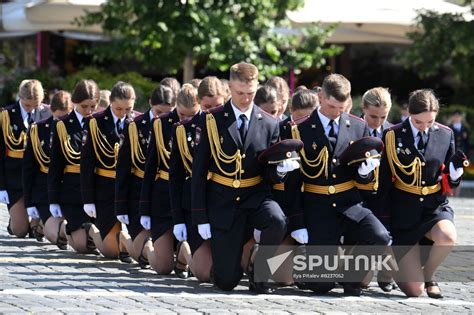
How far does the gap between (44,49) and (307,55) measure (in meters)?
5.59

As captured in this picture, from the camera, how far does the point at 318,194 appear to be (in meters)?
10.3

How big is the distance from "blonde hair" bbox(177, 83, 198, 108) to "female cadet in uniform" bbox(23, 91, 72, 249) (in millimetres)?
2447

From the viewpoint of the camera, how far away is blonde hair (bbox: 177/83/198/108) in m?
11.2

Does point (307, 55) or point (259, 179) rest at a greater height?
point (307, 55)

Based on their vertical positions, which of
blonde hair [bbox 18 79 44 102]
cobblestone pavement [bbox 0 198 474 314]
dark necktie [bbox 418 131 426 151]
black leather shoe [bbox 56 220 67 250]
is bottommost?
cobblestone pavement [bbox 0 198 474 314]

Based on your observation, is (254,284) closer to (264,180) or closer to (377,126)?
(264,180)

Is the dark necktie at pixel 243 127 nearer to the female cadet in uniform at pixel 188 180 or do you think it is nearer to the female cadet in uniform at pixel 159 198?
the female cadet in uniform at pixel 188 180

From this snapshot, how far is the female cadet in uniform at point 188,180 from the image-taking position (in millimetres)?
10617

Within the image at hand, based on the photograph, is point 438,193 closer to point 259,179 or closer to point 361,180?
Answer: point 361,180

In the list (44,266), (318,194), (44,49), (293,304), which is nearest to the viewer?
(293,304)

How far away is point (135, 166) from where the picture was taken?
11930 millimetres

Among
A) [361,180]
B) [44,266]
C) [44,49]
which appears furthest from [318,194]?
[44,49]

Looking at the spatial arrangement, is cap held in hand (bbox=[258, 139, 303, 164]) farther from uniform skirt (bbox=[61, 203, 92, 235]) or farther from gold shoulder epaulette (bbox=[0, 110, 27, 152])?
gold shoulder epaulette (bbox=[0, 110, 27, 152])

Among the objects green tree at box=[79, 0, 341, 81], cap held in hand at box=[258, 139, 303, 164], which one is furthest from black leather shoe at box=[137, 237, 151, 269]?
green tree at box=[79, 0, 341, 81]
